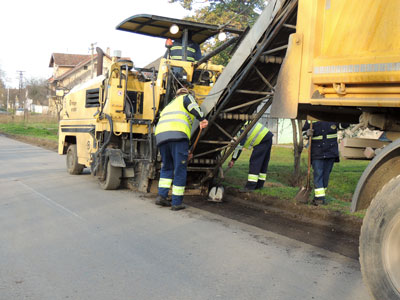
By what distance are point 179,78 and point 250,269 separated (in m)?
4.29

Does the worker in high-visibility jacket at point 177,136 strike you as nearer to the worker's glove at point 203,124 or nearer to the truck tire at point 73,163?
the worker's glove at point 203,124

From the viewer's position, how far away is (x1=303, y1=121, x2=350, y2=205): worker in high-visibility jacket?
22.5 ft

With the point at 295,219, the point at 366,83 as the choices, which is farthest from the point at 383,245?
the point at 295,219

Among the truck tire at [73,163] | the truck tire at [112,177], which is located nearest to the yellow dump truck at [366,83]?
the truck tire at [112,177]

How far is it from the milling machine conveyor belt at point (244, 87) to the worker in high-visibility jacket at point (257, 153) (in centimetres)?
69

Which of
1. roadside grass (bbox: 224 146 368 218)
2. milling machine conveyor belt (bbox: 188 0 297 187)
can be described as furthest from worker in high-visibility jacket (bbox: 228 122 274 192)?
milling machine conveyor belt (bbox: 188 0 297 187)

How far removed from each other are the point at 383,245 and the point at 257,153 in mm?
5275

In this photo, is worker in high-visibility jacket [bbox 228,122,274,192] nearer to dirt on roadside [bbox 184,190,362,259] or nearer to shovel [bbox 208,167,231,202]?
dirt on roadside [bbox 184,190,362,259]

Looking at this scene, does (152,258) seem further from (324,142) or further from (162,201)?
(324,142)

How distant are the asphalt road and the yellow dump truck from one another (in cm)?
75

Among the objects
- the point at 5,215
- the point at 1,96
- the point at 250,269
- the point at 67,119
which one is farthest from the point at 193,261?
the point at 1,96

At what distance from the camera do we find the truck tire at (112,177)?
26.8 feet

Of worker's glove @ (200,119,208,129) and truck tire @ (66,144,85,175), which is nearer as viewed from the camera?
worker's glove @ (200,119,208,129)

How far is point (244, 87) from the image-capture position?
20.1 feet
